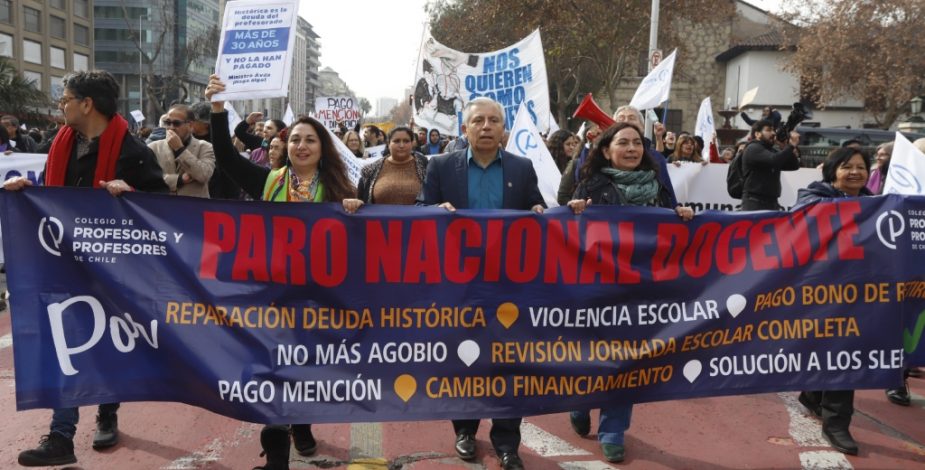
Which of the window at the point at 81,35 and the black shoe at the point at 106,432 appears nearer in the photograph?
the black shoe at the point at 106,432

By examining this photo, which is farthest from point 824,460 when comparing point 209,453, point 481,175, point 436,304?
point 209,453

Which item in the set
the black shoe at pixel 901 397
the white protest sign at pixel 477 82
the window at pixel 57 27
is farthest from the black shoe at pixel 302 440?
the window at pixel 57 27

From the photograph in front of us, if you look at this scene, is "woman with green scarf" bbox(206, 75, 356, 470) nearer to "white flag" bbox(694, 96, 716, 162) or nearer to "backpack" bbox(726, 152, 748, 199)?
"backpack" bbox(726, 152, 748, 199)

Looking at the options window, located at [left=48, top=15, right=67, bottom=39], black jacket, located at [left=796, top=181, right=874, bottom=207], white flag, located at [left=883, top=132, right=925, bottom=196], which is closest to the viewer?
black jacket, located at [left=796, top=181, right=874, bottom=207]

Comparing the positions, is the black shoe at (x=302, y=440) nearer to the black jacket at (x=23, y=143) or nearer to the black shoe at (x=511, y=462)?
the black shoe at (x=511, y=462)

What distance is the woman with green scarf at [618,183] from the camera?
4047mm

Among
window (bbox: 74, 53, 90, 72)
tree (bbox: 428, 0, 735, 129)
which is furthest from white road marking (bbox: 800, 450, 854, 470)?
window (bbox: 74, 53, 90, 72)

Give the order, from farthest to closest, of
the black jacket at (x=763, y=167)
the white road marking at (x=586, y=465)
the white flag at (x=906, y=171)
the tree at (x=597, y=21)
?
the tree at (x=597, y=21) → the black jacket at (x=763, y=167) → the white flag at (x=906, y=171) → the white road marking at (x=586, y=465)

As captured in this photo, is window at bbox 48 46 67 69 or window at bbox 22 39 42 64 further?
window at bbox 48 46 67 69

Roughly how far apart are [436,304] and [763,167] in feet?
12.4

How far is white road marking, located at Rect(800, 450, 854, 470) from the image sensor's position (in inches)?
157

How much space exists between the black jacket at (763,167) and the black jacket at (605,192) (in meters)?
2.27

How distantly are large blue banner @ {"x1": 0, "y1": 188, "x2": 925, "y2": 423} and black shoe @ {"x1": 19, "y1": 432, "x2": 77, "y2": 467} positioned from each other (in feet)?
1.14

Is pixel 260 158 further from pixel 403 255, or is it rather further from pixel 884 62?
pixel 884 62
